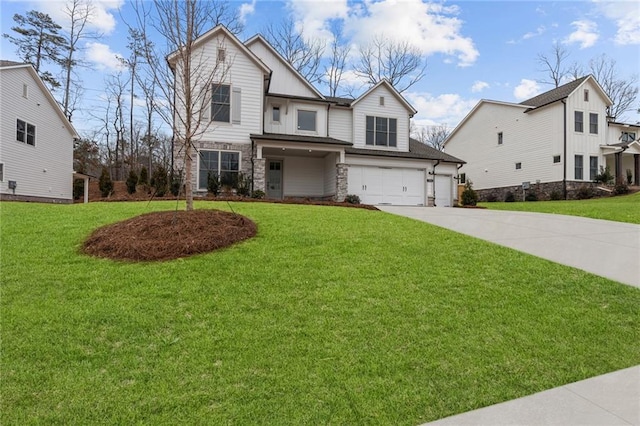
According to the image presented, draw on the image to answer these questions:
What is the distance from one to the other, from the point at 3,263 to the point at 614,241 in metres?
11.6

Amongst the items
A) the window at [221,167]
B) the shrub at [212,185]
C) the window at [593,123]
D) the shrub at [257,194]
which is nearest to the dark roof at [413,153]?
the shrub at [257,194]

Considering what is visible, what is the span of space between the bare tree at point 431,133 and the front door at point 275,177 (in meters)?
37.6

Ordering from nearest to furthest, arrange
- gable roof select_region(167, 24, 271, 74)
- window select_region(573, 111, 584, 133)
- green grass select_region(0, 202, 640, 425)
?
green grass select_region(0, 202, 640, 425) → gable roof select_region(167, 24, 271, 74) → window select_region(573, 111, 584, 133)

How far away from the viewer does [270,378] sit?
3.02 metres

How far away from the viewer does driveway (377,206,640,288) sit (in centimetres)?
630

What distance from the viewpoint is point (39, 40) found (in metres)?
26.4

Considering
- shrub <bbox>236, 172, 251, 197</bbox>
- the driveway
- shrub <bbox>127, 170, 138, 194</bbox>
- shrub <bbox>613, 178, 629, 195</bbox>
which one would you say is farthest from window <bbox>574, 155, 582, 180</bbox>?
shrub <bbox>127, 170, 138, 194</bbox>

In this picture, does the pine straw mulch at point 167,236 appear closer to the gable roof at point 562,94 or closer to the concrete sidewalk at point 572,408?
the concrete sidewalk at point 572,408

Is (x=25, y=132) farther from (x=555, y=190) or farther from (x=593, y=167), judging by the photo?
(x=593, y=167)

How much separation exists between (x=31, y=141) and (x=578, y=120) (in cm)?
3247

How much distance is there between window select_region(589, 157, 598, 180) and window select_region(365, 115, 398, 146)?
46.8ft

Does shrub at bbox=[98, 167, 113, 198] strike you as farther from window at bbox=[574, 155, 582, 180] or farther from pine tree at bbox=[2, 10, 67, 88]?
window at bbox=[574, 155, 582, 180]

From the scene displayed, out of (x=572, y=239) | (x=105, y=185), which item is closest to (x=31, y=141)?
(x=105, y=185)

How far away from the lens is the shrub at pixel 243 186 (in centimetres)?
1572
